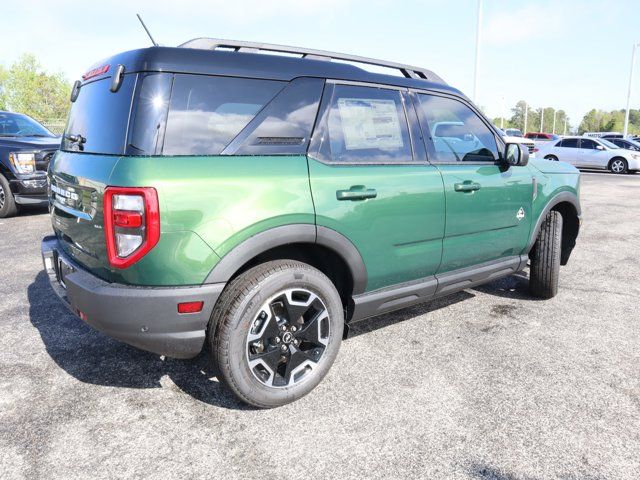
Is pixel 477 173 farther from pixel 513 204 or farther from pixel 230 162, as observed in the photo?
pixel 230 162

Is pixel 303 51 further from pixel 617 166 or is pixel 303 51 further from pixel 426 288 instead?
pixel 617 166

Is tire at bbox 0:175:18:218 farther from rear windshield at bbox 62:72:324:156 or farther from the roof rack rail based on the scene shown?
the roof rack rail

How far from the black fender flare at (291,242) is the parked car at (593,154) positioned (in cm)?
2003

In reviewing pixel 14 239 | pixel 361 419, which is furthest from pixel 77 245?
pixel 14 239

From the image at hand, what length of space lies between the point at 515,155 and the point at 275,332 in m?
2.27

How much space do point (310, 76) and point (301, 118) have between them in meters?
0.25

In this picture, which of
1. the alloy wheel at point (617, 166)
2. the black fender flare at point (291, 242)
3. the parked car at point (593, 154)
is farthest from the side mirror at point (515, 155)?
the alloy wheel at point (617, 166)

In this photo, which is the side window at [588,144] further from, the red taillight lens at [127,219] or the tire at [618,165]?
the red taillight lens at [127,219]

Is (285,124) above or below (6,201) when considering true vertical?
above

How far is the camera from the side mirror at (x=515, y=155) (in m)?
3.54

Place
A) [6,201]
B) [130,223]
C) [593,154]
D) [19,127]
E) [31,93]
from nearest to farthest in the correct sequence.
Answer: [130,223]
[6,201]
[19,127]
[593,154]
[31,93]

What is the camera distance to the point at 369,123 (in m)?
2.90

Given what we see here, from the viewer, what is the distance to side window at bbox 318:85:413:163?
2.70 meters

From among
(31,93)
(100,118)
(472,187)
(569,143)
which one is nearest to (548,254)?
(472,187)
